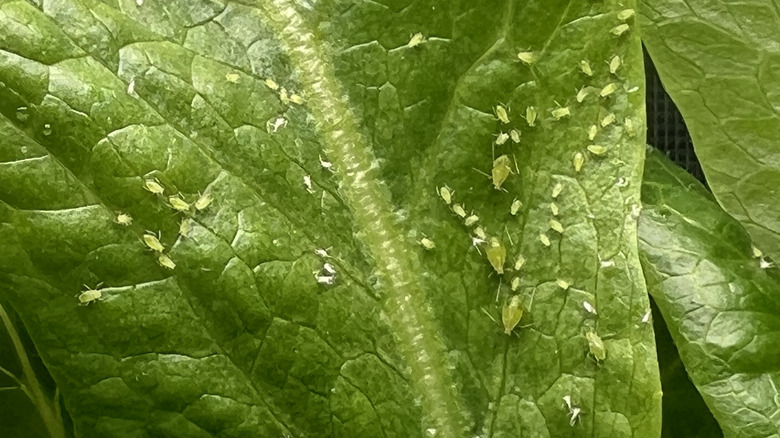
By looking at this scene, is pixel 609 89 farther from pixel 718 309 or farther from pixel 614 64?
pixel 718 309

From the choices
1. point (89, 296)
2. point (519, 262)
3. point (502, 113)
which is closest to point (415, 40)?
point (502, 113)

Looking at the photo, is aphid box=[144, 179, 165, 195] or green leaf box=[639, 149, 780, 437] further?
green leaf box=[639, 149, 780, 437]

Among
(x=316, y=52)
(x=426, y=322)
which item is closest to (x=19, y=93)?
(x=316, y=52)

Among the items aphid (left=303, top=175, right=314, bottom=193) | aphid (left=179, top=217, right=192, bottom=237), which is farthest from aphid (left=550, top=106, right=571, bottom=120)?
aphid (left=179, top=217, right=192, bottom=237)

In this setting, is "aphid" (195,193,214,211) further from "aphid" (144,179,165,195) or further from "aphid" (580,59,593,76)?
"aphid" (580,59,593,76)

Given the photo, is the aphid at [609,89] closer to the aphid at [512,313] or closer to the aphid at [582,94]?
the aphid at [582,94]

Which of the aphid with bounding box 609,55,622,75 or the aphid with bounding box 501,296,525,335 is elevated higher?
the aphid with bounding box 609,55,622,75

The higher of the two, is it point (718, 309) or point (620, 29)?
point (620, 29)

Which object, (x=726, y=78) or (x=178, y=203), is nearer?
(x=178, y=203)
